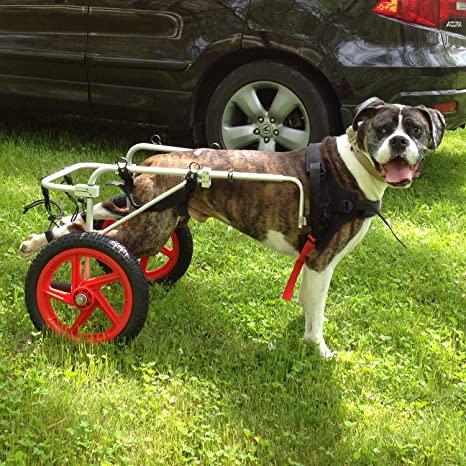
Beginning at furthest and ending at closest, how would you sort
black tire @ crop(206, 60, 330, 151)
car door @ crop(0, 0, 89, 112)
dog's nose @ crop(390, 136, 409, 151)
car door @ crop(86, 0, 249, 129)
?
car door @ crop(0, 0, 89, 112)
car door @ crop(86, 0, 249, 129)
black tire @ crop(206, 60, 330, 151)
dog's nose @ crop(390, 136, 409, 151)

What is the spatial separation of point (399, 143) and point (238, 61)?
277 centimetres

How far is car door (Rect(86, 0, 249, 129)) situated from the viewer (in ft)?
17.7

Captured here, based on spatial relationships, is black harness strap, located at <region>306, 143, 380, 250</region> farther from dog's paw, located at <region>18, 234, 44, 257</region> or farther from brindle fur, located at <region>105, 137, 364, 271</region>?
dog's paw, located at <region>18, 234, 44, 257</region>

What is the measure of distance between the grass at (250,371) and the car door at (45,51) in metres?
1.55

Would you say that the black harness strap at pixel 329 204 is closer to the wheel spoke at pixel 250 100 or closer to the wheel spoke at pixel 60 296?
the wheel spoke at pixel 60 296

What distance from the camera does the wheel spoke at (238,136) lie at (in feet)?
18.0

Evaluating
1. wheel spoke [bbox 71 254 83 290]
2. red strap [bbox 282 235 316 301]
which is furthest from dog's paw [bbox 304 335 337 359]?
wheel spoke [bbox 71 254 83 290]

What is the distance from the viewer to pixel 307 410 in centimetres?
306

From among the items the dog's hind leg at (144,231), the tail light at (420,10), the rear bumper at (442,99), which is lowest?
the dog's hind leg at (144,231)

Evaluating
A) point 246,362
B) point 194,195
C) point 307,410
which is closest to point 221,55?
point 194,195

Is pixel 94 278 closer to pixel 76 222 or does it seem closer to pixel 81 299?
pixel 81 299

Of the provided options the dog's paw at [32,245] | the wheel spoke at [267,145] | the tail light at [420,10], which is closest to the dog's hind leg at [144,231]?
the dog's paw at [32,245]

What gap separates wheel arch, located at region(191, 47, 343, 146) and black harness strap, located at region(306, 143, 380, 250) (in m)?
2.17

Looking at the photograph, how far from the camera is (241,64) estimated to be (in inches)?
216
